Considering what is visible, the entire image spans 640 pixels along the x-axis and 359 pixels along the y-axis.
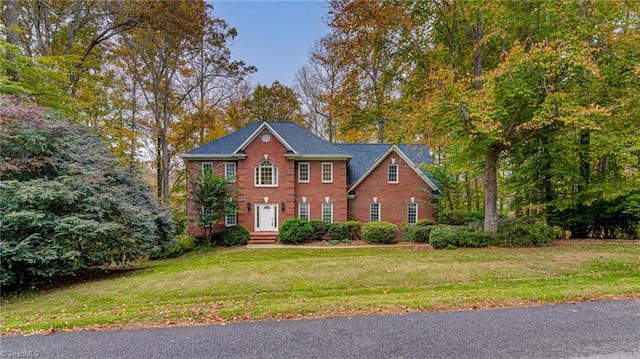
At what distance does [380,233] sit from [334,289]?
10524 mm

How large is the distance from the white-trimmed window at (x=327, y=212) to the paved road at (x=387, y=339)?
47.6 feet


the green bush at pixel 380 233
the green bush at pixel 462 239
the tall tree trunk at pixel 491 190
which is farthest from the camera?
the green bush at pixel 380 233

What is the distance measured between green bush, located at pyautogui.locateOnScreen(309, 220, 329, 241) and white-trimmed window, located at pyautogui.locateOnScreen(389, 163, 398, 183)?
18.1 feet

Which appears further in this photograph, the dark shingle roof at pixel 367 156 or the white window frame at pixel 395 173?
the dark shingle roof at pixel 367 156

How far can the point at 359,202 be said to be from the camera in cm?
2064

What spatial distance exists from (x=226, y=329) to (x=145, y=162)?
77.9ft

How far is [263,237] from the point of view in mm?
19188

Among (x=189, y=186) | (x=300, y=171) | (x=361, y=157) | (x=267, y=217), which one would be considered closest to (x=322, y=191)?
(x=300, y=171)

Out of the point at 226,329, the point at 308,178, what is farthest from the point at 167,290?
→ the point at 308,178

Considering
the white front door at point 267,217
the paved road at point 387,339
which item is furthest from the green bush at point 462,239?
the white front door at point 267,217

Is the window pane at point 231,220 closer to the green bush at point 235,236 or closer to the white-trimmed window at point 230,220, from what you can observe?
the white-trimmed window at point 230,220

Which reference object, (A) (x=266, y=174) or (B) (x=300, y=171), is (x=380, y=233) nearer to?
(B) (x=300, y=171)

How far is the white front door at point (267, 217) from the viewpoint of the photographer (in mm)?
19906

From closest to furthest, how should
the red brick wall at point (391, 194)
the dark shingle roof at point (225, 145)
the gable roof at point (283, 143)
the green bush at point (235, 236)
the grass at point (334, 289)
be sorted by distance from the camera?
the grass at point (334, 289) < the green bush at point (235, 236) < the gable roof at point (283, 143) < the dark shingle roof at point (225, 145) < the red brick wall at point (391, 194)
